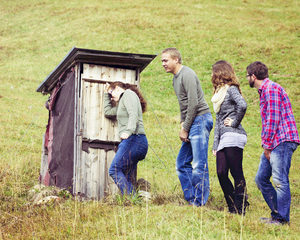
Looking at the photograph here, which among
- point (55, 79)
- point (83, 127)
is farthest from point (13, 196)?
point (55, 79)

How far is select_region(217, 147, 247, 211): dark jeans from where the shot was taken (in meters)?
5.65

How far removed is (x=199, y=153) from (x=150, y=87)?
14.8m

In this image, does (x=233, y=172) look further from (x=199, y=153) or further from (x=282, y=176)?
(x=282, y=176)

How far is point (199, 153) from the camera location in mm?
5941

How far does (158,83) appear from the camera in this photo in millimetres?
21156

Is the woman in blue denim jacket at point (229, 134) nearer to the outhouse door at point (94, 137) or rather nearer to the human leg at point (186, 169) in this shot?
the human leg at point (186, 169)

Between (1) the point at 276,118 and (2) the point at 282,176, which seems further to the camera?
(1) the point at 276,118

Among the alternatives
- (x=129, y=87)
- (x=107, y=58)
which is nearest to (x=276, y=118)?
(x=129, y=87)

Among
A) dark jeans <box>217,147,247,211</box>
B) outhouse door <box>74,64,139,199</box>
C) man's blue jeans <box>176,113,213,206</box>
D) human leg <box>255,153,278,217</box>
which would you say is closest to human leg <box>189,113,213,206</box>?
man's blue jeans <box>176,113,213,206</box>

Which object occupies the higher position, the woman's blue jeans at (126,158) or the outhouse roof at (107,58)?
the outhouse roof at (107,58)

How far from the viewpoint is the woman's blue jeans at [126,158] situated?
622 centimetres

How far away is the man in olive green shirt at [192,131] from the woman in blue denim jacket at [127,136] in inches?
26.5

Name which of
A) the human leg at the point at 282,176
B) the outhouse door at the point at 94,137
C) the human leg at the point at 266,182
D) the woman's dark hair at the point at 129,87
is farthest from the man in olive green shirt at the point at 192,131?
the outhouse door at the point at 94,137

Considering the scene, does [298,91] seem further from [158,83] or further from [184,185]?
[184,185]
